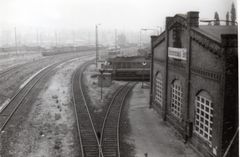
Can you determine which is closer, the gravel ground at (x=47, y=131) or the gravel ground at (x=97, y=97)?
the gravel ground at (x=47, y=131)

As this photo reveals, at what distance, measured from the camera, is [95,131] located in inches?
885

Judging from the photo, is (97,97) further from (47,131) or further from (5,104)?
(47,131)

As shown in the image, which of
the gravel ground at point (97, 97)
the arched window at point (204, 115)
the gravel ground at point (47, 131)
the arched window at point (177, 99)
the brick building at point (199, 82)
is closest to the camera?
the brick building at point (199, 82)

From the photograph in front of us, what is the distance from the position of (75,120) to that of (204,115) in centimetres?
994

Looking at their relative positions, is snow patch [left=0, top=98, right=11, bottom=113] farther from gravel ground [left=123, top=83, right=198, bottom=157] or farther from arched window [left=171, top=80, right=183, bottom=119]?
arched window [left=171, top=80, right=183, bottom=119]

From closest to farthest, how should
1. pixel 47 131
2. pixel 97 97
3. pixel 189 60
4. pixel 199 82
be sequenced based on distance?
pixel 199 82
pixel 189 60
pixel 47 131
pixel 97 97

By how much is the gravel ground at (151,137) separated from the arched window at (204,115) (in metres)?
1.26

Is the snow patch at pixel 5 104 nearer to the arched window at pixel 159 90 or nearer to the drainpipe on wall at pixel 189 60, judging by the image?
the arched window at pixel 159 90

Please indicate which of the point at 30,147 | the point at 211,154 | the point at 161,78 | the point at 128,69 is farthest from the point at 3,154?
the point at 128,69

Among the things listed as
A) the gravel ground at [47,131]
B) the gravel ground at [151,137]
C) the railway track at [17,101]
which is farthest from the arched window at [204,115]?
the railway track at [17,101]

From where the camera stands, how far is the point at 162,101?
85.8 ft

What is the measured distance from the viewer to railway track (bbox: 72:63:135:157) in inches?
758

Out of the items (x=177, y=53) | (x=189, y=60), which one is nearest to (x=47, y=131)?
(x=177, y=53)

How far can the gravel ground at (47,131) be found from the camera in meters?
19.4
